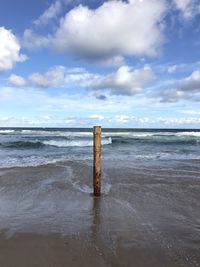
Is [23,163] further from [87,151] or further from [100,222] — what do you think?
[100,222]

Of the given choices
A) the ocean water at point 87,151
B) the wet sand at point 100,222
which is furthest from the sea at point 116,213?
the ocean water at point 87,151

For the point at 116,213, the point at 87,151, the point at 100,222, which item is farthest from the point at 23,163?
the point at 100,222

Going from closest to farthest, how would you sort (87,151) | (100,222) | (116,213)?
(100,222) → (116,213) → (87,151)

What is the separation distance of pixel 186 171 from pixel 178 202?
16.7 ft

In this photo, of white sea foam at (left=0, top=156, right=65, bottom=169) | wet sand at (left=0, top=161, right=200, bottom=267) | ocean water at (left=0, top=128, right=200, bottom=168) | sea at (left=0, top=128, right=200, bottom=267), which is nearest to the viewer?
wet sand at (left=0, top=161, right=200, bottom=267)

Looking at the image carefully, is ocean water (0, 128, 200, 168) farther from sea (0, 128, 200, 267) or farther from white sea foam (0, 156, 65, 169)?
sea (0, 128, 200, 267)

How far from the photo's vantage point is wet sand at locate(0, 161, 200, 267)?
14.4ft

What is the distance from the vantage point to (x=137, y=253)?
4.52 metres

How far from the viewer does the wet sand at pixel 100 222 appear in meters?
4.38

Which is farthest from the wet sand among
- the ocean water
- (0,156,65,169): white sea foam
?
the ocean water

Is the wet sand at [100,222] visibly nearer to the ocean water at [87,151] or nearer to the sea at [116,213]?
the sea at [116,213]

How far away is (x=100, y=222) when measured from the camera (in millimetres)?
5898

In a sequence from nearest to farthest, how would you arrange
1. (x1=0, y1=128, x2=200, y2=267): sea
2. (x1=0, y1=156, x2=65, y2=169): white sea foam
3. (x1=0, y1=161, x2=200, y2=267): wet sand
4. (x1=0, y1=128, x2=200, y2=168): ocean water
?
(x1=0, y1=161, x2=200, y2=267): wet sand
(x1=0, y1=128, x2=200, y2=267): sea
(x1=0, y1=156, x2=65, y2=169): white sea foam
(x1=0, y1=128, x2=200, y2=168): ocean water

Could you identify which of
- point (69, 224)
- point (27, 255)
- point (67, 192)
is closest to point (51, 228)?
point (69, 224)
